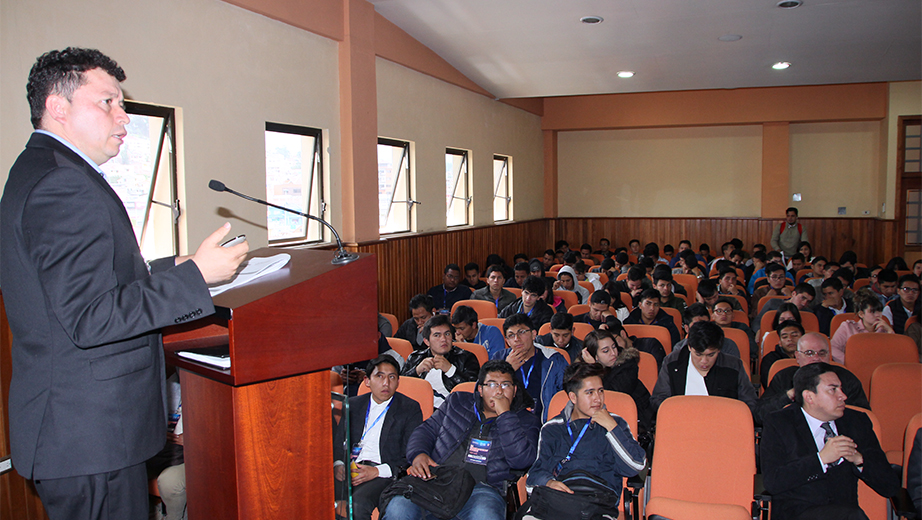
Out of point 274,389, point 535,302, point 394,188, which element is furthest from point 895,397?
point 394,188

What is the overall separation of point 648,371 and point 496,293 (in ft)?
8.74

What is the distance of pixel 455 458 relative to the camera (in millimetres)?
3209

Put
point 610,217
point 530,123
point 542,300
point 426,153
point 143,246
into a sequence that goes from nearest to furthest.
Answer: point 143,246 < point 542,300 < point 426,153 < point 530,123 < point 610,217

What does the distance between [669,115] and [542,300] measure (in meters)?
8.66

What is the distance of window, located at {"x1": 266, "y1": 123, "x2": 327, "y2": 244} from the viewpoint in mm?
5797

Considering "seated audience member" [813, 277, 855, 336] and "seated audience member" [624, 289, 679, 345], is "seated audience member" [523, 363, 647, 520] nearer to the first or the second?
"seated audience member" [624, 289, 679, 345]

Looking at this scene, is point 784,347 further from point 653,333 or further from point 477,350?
point 477,350

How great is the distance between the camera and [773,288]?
681cm

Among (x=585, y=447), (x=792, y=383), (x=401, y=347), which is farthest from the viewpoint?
(x=401, y=347)

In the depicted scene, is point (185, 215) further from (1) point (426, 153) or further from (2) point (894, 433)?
(2) point (894, 433)

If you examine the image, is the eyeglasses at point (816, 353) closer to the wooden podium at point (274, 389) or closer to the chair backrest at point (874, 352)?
the chair backrest at point (874, 352)

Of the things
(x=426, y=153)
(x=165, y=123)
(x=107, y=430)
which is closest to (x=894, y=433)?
(x=107, y=430)

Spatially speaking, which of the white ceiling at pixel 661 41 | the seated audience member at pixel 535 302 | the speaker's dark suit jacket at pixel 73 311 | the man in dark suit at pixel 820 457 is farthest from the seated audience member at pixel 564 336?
the speaker's dark suit jacket at pixel 73 311

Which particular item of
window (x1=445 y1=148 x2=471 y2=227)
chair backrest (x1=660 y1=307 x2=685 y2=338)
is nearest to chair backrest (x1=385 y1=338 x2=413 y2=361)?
chair backrest (x1=660 y1=307 x2=685 y2=338)
